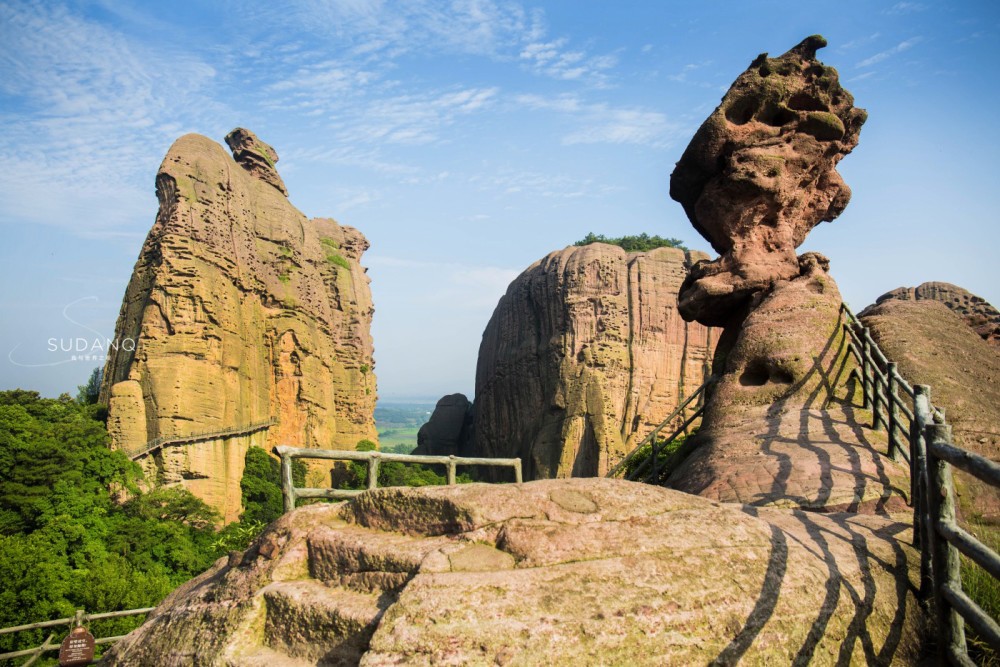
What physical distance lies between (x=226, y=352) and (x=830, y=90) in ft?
113

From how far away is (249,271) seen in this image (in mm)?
42625

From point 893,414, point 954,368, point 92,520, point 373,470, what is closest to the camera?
point 373,470

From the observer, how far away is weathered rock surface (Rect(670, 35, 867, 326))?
10852 mm

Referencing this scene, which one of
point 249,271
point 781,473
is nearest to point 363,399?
point 249,271

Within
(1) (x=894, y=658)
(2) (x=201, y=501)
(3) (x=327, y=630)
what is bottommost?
(2) (x=201, y=501)

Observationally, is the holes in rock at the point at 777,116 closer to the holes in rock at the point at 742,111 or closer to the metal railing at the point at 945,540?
the holes in rock at the point at 742,111

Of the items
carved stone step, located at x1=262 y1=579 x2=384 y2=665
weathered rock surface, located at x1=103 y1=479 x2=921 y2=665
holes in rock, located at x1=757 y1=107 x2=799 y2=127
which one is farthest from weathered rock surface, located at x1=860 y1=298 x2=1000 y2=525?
carved stone step, located at x1=262 y1=579 x2=384 y2=665

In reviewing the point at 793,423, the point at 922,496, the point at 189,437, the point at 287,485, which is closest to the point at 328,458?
the point at 287,485

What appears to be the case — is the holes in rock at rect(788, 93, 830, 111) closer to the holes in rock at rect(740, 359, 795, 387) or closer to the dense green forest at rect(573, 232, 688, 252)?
the holes in rock at rect(740, 359, 795, 387)

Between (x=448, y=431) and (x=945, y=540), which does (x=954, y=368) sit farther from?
(x=448, y=431)

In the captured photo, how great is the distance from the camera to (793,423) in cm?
809

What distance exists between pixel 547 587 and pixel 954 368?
732 cm

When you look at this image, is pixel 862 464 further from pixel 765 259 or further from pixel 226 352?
pixel 226 352

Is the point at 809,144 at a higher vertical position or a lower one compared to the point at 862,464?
higher
